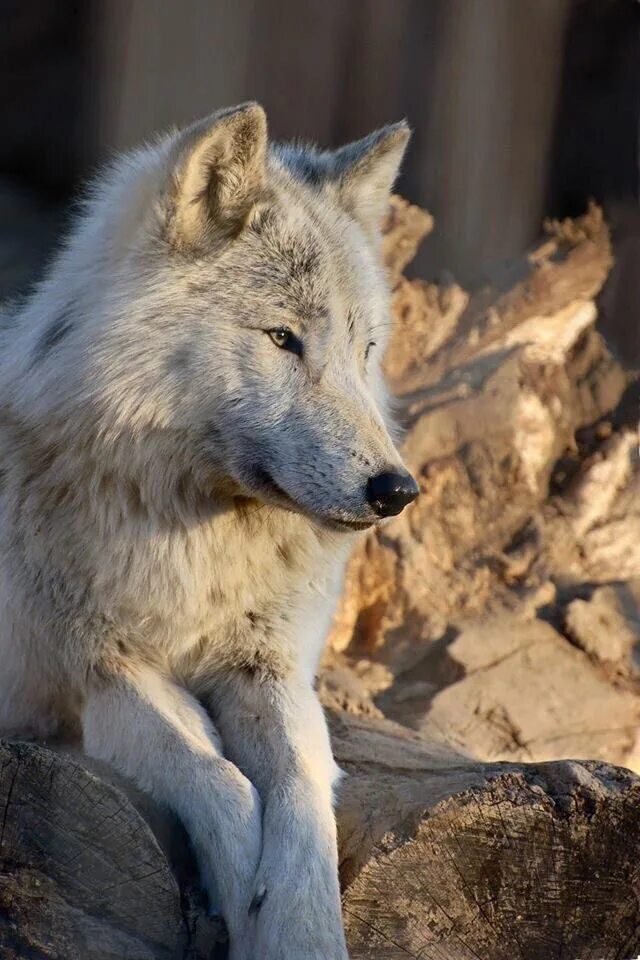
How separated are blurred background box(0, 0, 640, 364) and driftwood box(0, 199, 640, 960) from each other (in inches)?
6.9

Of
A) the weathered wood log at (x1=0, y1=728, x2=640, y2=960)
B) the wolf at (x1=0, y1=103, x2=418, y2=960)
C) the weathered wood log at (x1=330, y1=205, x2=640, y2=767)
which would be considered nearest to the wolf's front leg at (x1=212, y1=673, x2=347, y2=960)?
the wolf at (x1=0, y1=103, x2=418, y2=960)

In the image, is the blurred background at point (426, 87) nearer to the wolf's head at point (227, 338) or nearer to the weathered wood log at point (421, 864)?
the wolf's head at point (227, 338)

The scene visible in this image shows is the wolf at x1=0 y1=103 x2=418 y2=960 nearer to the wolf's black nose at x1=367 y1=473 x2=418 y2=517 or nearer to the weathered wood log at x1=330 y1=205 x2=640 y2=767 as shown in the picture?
the wolf's black nose at x1=367 y1=473 x2=418 y2=517

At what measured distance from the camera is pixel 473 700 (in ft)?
18.2

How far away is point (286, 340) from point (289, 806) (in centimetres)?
119

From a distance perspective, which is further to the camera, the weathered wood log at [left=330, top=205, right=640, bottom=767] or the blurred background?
the blurred background

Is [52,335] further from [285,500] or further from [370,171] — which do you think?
[370,171]

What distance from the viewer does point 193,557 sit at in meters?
3.55

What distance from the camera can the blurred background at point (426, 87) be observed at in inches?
258

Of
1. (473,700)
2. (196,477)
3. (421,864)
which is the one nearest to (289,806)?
(421,864)

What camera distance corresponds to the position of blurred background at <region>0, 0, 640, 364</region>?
258 inches

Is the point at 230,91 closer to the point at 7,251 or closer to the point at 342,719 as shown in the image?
the point at 7,251

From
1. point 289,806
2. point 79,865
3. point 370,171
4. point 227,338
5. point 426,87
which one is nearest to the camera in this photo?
point 79,865

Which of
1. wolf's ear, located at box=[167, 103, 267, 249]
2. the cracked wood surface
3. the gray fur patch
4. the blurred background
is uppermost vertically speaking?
the blurred background
